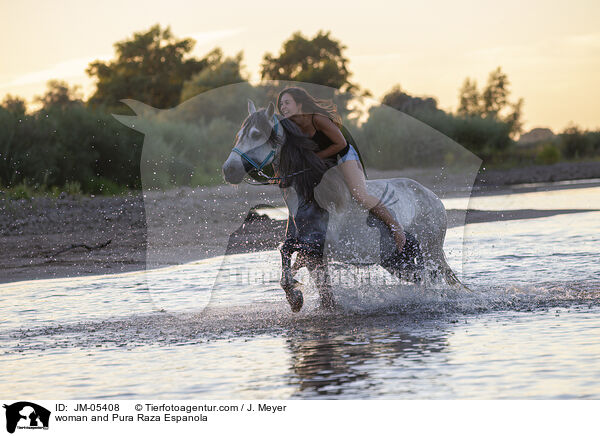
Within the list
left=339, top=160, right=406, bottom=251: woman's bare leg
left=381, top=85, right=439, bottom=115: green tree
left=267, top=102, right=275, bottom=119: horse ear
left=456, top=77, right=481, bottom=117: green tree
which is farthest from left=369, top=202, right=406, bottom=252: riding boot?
left=456, top=77, right=481, bottom=117: green tree

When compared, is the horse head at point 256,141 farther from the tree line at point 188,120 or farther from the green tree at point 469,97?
the green tree at point 469,97

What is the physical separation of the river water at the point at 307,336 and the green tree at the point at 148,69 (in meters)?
45.1

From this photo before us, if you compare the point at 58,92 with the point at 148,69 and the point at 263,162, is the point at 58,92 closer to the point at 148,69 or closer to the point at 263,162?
the point at 148,69

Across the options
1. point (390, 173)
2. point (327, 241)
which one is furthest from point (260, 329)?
point (390, 173)

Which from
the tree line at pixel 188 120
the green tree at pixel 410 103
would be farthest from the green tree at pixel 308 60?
the green tree at pixel 410 103

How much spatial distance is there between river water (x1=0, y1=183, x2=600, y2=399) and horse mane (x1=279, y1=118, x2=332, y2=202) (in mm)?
1079

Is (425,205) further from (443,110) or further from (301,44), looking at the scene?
(301,44)

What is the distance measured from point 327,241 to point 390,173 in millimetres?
21281

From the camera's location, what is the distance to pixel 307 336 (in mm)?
7211

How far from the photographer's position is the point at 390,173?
28688 millimetres

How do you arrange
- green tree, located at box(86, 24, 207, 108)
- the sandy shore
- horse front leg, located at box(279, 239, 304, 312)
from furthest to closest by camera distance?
green tree, located at box(86, 24, 207, 108) < the sandy shore < horse front leg, located at box(279, 239, 304, 312)
